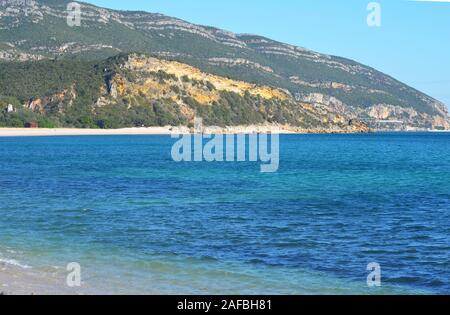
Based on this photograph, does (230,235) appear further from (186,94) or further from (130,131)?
(186,94)

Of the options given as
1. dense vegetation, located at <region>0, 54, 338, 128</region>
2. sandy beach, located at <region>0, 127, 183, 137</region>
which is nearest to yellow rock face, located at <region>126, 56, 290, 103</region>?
dense vegetation, located at <region>0, 54, 338, 128</region>

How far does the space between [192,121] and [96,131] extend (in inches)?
1012

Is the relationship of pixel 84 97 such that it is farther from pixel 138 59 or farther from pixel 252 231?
pixel 252 231

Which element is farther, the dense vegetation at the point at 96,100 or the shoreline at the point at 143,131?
the dense vegetation at the point at 96,100

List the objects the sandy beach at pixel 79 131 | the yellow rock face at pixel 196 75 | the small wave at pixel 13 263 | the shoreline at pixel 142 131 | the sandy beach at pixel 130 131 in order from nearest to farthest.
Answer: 1. the small wave at pixel 13 263
2. the sandy beach at pixel 79 131
3. the sandy beach at pixel 130 131
4. the shoreline at pixel 142 131
5. the yellow rock face at pixel 196 75

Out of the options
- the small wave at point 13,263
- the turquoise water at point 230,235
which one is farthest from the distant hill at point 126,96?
the small wave at point 13,263

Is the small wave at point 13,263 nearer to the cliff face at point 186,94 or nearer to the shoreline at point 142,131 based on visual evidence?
the shoreline at point 142,131

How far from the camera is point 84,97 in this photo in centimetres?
15488

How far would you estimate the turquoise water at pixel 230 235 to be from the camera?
1313cm

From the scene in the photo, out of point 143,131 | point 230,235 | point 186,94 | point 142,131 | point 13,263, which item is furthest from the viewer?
point 186,94

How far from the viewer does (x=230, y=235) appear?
18625 mm

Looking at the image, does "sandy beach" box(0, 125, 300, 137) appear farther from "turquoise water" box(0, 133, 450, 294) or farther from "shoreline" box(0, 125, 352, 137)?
"turquoise water" box(0, 133, 450, 294)

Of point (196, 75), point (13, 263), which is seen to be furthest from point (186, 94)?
point (13, 263)

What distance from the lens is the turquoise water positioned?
13.1m
